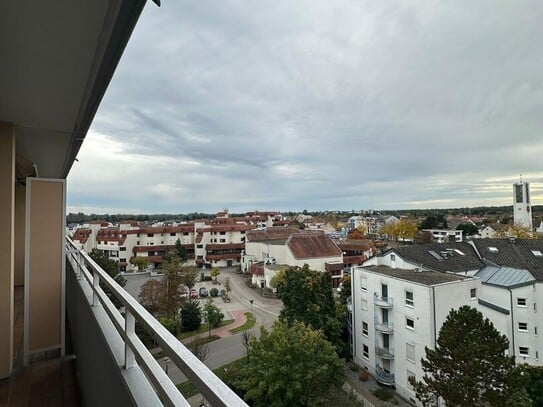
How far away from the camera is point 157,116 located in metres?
8.34

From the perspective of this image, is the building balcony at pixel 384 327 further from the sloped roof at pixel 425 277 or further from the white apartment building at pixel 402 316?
the sloped roof at pixel 425 277

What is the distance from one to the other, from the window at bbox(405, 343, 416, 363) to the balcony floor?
8.74 metres

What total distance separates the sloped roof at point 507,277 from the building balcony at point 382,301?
14.1 feet

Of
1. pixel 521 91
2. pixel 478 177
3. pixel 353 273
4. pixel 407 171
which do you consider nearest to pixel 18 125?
pixel 353 273

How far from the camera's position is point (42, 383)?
7.21 feet

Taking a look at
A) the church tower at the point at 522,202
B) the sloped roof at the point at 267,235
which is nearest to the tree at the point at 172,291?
the sloped roof at the point at 267,235

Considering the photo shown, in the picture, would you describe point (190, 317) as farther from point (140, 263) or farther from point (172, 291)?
point (140, 263)

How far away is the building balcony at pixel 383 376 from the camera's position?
353 inches

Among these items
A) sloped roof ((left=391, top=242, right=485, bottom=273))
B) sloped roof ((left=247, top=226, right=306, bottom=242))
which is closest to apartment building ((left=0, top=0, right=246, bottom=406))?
sloped roof ((left=391, top=242, right=485, bottom=273))

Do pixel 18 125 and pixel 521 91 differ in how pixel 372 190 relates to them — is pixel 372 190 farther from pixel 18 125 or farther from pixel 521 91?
pixel 18 125

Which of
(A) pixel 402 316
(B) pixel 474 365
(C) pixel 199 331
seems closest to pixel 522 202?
(A) pixel 402 316

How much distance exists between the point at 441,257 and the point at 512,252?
361 cm

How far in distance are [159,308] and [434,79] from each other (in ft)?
44.6

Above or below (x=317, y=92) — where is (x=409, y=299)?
below
